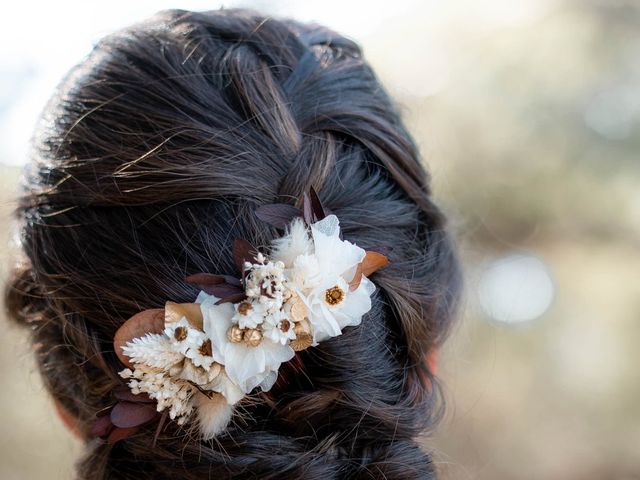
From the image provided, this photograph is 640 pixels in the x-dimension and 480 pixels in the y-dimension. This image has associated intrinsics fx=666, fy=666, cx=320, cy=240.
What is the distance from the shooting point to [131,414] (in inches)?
36.5

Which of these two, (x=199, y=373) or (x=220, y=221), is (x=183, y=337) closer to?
(x=199, y=373)

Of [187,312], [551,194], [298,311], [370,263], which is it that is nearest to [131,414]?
[187,312]

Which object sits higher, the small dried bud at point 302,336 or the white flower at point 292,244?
the white flower at point 292,244

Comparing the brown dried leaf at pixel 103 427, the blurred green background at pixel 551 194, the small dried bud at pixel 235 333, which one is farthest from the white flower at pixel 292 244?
the blurred green background at pixel 551 194

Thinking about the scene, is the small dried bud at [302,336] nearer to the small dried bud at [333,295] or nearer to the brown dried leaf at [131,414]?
the small dried bud at [333,295]

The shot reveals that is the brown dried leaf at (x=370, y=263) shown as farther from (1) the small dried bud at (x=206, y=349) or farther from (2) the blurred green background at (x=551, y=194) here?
(2) the blurred green background at (x=551, y=194)

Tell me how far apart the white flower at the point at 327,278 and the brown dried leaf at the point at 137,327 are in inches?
7.9

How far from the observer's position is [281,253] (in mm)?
920

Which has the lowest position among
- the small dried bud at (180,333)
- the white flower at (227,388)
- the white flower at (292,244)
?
the white flower at (227,388)

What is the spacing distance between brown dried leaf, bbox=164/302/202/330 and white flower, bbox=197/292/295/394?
2 cm

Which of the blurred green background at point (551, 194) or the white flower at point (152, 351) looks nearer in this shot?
the white flower at point (152, 351)

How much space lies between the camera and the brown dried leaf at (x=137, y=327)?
0.92m

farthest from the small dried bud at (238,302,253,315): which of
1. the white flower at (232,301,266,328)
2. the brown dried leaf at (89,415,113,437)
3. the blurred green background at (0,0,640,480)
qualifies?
the blurred green background at (0,0,640,480)

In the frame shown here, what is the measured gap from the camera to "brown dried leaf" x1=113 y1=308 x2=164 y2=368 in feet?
3.01
